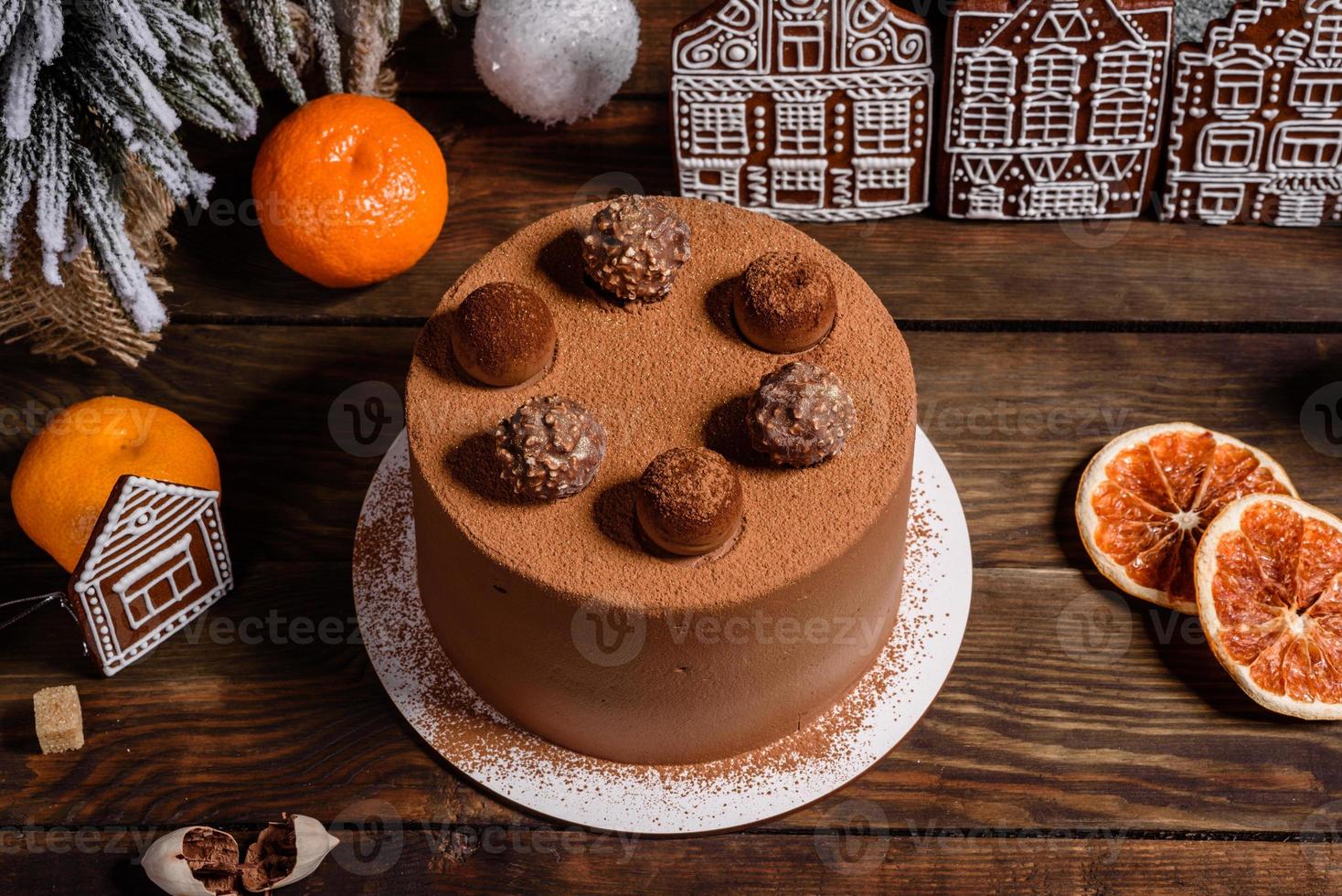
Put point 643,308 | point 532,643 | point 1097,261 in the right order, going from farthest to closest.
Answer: point 1097,261
point 643,308
point 532,643

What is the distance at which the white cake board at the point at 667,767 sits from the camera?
157 cm

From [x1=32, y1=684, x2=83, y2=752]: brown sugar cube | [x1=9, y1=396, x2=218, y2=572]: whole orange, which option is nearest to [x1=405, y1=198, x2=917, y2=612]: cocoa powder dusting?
[x1=9, y1=396, x2=218, y2=572]: whole orange

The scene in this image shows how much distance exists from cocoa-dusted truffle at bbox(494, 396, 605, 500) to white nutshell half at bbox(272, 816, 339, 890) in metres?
0.44

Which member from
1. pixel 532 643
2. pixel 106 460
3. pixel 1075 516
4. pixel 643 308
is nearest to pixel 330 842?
pixel 532 643

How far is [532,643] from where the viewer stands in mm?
1499

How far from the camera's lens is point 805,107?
1.97 m

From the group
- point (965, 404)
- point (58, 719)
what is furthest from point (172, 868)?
point (965, 404)

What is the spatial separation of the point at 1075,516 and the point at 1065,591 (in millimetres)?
99

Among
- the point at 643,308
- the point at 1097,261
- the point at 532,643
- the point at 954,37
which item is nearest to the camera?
the point at 532,643

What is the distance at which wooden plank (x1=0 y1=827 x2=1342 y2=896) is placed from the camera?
158 centimetres

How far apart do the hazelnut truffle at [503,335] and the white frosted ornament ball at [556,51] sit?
0.62 metres

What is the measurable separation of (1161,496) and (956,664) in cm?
32

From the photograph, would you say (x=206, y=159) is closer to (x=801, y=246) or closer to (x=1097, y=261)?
(x=801, y=246)

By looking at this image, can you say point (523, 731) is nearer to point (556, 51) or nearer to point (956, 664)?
point (956, 664)
